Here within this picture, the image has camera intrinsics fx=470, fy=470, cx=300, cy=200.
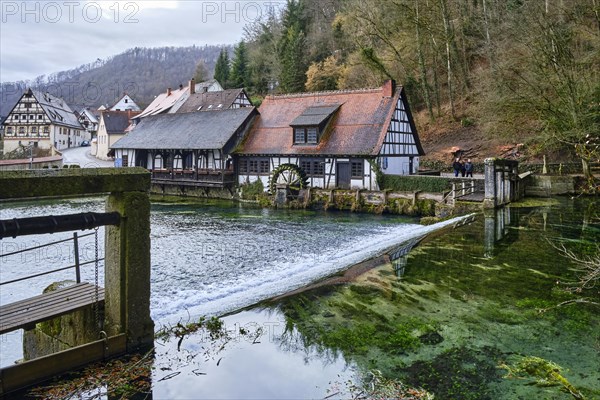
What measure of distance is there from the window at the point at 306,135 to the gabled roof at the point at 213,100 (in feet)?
69.7

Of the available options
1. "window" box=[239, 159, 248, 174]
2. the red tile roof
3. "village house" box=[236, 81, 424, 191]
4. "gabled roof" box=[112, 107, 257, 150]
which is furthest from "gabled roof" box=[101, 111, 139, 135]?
"village house" box=[236, 81, 424, 191]

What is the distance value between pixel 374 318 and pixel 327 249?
7858mm

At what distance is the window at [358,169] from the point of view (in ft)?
91.6

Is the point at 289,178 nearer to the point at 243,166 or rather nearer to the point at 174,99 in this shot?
the point at 243,166

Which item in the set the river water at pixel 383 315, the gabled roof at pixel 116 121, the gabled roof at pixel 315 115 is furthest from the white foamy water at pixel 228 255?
the gabled roof at pixel 116 121

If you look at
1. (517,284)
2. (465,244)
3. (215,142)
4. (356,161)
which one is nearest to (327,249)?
(465,244)

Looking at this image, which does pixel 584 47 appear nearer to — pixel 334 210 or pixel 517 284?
pixel 334 210

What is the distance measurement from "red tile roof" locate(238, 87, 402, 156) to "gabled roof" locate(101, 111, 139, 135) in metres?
38.1

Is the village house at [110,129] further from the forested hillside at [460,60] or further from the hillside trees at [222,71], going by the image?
the forested hillside at [460,60]

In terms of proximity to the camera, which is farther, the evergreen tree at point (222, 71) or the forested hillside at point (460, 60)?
the evergreen tree at point (222, 71)

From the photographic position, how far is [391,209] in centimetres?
2452

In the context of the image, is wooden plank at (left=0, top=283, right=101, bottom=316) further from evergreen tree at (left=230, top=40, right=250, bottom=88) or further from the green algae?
evergreen tree at (left=230, top=40, right=250, bottom=88)

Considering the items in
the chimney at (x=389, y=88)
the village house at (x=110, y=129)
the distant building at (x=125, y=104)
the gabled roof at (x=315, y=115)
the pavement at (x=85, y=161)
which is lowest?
the pavement at (x=85, y=161)

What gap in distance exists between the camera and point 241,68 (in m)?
65.0
